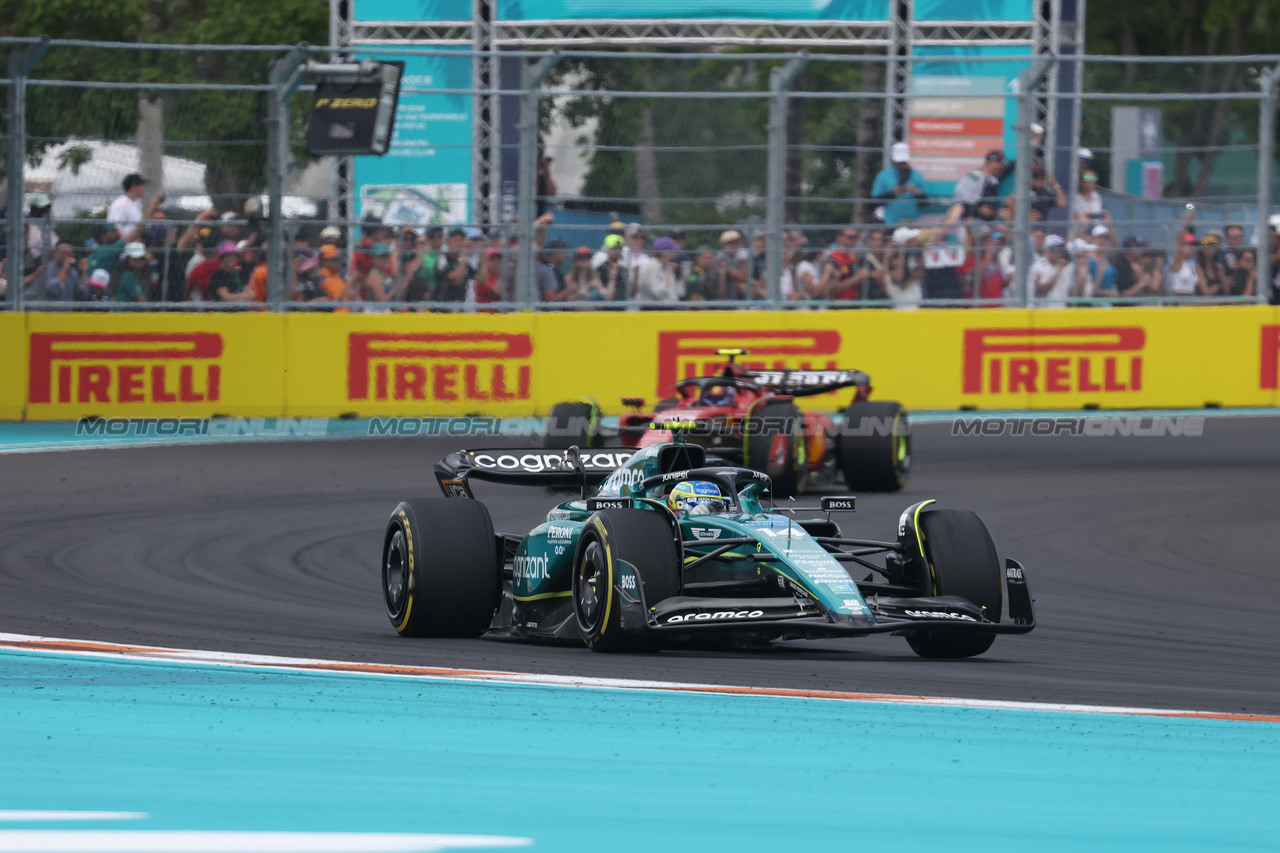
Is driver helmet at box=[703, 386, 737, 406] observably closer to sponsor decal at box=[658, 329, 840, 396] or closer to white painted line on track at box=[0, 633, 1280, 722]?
sponsor decal at box=[658, 329, 840, 396]

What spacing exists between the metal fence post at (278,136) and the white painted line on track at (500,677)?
420 inches

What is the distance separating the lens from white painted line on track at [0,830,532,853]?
4.34m

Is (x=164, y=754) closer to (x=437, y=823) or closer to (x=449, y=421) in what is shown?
(x=437, y=823)

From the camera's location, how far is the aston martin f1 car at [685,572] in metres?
7.26

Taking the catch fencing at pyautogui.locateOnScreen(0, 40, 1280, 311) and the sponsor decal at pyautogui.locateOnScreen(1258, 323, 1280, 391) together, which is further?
the sponsor decal at pyautogui.locateOnScreen(1258, 323, 1280, 391)

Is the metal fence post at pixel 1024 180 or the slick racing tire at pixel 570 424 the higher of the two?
the metal fence post at pixel 1024 180

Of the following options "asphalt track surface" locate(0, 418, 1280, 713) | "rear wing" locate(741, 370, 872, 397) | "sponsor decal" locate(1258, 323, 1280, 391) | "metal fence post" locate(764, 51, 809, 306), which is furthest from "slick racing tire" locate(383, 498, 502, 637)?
"sponsor decal" locate(1258, 323, 1280, 391)

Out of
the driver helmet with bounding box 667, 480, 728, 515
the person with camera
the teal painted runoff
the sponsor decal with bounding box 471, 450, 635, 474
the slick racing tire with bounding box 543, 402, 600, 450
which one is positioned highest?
the person with camera

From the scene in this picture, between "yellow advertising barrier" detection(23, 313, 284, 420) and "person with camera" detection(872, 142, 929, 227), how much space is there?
574cm

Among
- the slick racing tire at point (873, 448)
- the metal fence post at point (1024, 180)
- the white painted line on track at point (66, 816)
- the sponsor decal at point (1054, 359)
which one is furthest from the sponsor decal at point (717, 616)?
the sponsor decal at point (1054, 359)

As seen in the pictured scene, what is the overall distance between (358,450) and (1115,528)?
22.6ft

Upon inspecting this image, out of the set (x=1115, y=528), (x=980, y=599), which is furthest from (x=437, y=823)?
(x=1115, y=528)

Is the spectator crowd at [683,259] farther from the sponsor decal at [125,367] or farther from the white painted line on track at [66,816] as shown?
the white painted line on track at [66,816]

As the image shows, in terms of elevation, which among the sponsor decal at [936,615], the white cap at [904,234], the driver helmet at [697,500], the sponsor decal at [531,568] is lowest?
the sponsor decal at [936,615]
